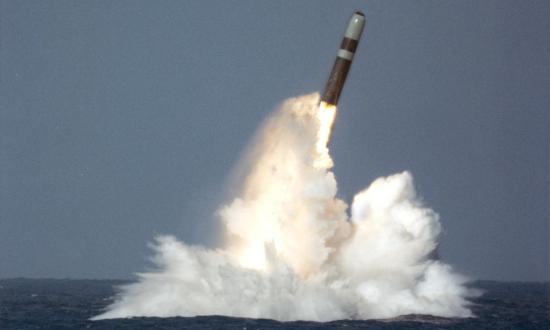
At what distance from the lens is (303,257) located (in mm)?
70375

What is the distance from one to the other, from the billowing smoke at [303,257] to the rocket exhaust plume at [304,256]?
7 centimetres

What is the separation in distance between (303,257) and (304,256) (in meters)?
0.09

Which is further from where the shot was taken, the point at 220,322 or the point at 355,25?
the point at 355,25

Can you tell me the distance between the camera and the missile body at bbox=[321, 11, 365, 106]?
72812 millimetres

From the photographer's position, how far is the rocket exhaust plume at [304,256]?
2643 inches

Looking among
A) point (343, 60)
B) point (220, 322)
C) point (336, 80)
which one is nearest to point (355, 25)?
point (343, 60)

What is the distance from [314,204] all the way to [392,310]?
9.53 metres

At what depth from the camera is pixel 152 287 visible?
70.1 meters

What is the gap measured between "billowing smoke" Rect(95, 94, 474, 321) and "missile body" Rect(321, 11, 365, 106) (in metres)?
1.07

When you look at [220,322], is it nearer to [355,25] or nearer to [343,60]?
[343,60]

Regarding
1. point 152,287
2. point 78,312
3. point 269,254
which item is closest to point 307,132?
point 269,254

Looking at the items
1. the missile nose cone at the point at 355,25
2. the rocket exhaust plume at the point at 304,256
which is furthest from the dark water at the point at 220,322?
the missile nose cone at the point at 355,25

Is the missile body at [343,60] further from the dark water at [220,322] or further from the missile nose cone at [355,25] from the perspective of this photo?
the dark water at [220,322]

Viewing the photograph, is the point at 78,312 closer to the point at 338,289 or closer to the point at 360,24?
the point at 338,289
